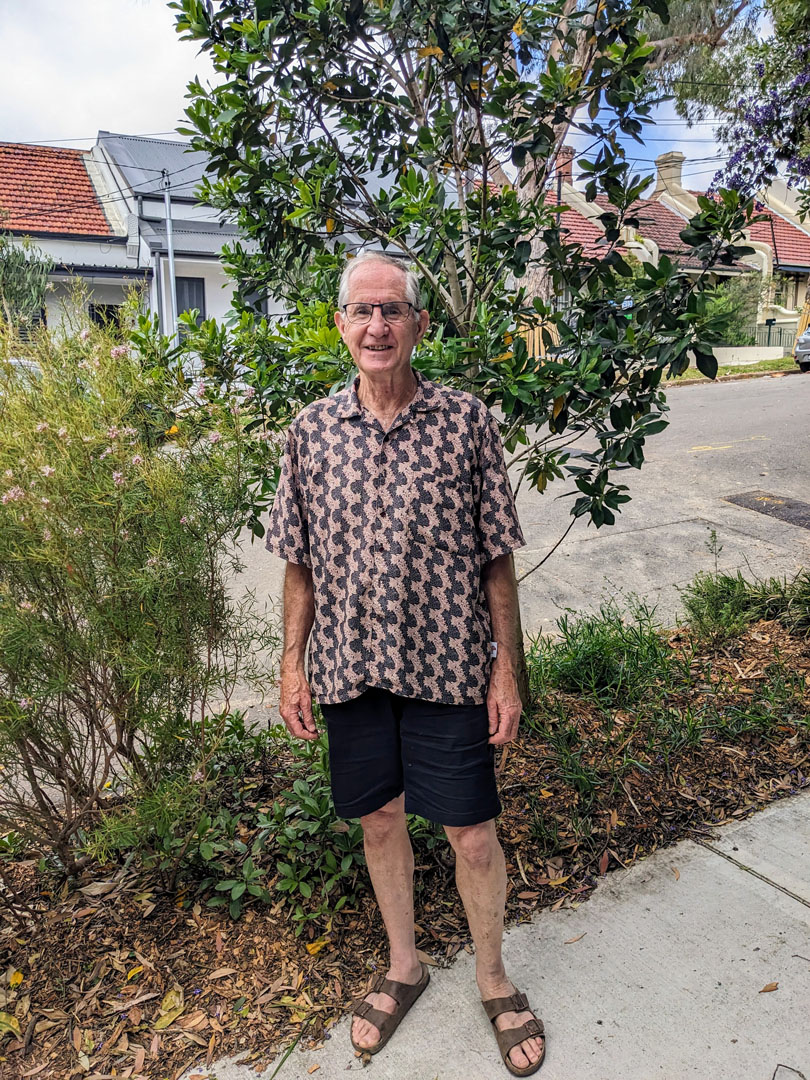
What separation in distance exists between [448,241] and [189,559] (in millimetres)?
1661

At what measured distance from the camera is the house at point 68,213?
58.0 ft

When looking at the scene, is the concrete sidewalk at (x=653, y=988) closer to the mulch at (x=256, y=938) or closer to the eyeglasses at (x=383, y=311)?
the mulch at (x=256, y=938)

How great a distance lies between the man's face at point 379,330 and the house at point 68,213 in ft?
50.7

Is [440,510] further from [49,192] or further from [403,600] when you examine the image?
[49,192]

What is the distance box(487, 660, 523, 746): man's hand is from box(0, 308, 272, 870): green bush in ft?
2.97

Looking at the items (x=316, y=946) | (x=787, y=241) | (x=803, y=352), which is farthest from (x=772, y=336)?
(x=316, y=946)

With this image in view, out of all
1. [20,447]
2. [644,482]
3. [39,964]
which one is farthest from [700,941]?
[644,482]

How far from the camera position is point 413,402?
2.33m

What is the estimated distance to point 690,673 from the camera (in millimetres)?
4457

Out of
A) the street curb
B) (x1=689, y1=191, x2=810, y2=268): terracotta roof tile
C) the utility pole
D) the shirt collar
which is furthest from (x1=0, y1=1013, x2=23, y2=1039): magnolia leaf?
(x1=689, y1=191, x2=810, y2=268): terracotta roof tile

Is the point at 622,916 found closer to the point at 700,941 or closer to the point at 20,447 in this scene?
the point at 700,941

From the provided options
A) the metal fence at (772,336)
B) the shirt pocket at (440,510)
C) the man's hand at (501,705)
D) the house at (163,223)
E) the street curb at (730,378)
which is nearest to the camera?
the shirt pocket at (440,510)

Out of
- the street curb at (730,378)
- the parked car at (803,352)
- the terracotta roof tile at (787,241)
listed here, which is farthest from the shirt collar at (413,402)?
the terracotta roof tile at (787,241)

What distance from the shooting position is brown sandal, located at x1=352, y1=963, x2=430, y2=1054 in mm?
2426
